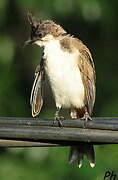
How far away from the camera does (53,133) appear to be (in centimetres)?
396

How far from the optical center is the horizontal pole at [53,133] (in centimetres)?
393

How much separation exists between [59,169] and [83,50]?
1.39m

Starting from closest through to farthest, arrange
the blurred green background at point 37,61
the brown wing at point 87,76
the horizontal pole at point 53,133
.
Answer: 1. the horizontal pole at point 53,133
2. the brown wing at point 87,76
3. the blurred green background at point 37,61

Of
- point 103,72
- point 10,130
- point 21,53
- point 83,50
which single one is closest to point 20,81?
point 21,53

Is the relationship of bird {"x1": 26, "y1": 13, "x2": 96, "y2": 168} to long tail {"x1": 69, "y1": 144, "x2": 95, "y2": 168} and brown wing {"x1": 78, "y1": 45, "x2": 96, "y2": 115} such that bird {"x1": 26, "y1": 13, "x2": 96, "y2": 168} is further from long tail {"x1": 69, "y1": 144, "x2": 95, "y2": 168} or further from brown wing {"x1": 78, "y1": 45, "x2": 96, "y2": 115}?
long tail {"x1": 69, "y1": 144, "x2": 95, "y2": 168}

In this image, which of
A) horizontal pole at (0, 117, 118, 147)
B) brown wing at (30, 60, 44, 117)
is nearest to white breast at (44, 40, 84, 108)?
brown wing at (30, 60, 44, 117)

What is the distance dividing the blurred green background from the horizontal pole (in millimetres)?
2307

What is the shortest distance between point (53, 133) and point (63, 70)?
180 centimetres

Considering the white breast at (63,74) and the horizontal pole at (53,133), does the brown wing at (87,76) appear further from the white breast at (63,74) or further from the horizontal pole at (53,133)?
the horizontal pole at (53,133)

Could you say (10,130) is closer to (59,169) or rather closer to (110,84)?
(59,169)

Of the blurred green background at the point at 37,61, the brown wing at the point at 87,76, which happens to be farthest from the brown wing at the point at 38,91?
the blurred green background at the point at 37,61

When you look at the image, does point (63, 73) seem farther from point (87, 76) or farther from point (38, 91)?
point (38, 91)

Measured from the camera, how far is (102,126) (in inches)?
156

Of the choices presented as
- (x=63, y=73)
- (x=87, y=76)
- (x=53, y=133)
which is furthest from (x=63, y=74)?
(x=53, y=133)
